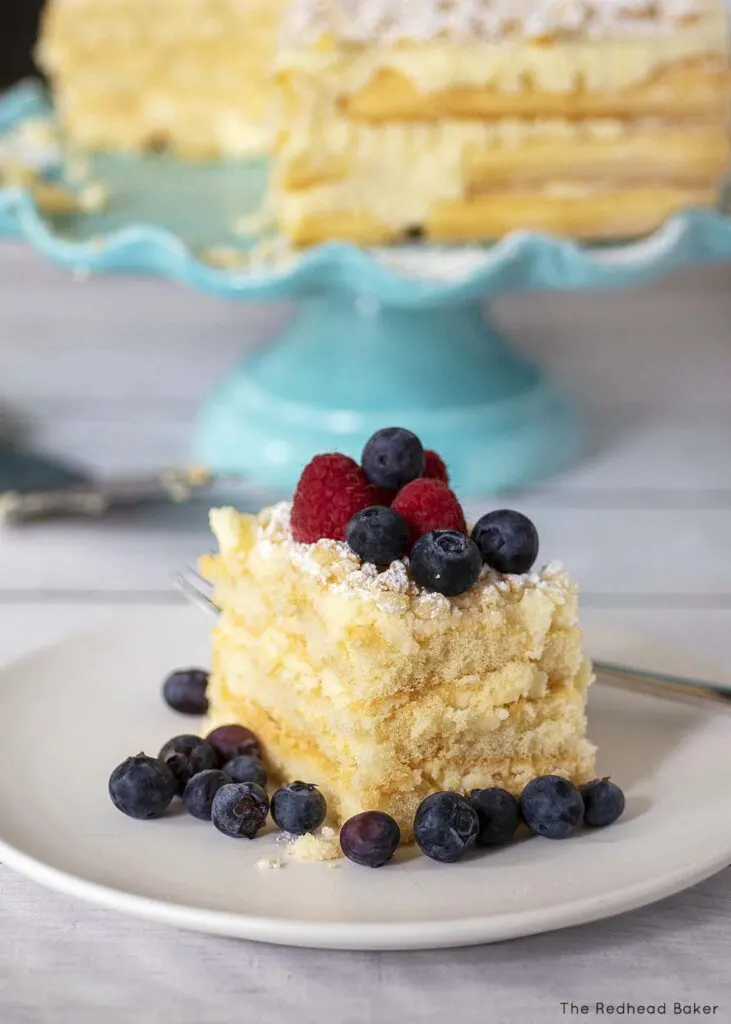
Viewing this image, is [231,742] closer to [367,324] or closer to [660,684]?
[660,684]

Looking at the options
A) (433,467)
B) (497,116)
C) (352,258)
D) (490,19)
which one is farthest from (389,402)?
(433,467)

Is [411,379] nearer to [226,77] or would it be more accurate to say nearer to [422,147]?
[422,147]

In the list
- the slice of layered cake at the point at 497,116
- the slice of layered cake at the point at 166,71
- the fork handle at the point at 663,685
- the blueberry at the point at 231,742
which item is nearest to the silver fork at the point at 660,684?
the fork handle at the point at 663,685

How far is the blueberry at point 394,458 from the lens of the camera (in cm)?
113

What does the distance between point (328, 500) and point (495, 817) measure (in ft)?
0.87

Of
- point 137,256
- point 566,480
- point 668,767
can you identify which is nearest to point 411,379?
point 566,480

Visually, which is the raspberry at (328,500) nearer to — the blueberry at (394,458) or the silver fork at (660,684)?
the blueberry at (394,458)

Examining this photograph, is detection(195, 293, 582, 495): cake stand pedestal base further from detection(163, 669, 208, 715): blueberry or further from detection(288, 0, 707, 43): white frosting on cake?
detection(163, 669, 208, 715): blueberry

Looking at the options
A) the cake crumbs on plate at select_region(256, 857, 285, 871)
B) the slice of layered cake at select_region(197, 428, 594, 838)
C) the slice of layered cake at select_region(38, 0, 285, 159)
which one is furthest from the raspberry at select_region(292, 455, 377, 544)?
the slice of layered cake at select_region(38, 0, 285, 159)

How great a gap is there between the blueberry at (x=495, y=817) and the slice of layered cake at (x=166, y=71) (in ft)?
5.39

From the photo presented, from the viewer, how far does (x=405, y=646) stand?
1024 mm

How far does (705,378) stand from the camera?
93.3 inches

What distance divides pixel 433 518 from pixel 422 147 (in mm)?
996

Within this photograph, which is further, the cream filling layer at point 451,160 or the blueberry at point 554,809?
the cream filling layer at point 451,160
